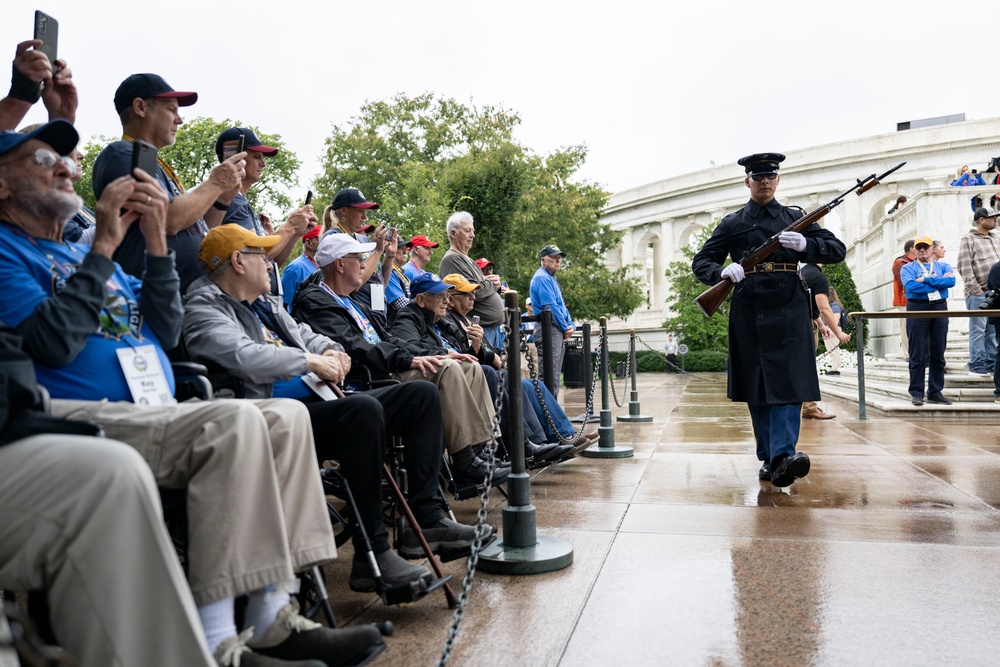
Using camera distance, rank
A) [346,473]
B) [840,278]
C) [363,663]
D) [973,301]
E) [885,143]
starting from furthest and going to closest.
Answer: [885,143], [840,278], [973,301], [346,473], [363,663]

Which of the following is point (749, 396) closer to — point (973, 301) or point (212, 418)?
point (212, 418)

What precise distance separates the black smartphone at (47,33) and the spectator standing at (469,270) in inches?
166

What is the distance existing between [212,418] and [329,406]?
3.12ft

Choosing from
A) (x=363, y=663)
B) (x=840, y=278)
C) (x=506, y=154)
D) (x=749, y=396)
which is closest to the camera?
(x=363, y=663)

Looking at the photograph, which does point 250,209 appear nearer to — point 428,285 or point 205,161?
point 428,285

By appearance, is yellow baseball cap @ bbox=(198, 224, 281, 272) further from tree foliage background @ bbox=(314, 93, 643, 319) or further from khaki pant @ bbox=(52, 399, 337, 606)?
tree foliage background @ bbox=(314, 93, 643, 319)

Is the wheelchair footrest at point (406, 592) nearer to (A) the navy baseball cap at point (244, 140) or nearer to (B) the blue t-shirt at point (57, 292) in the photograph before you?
(B) the blue t-shirt at point (57, 292)

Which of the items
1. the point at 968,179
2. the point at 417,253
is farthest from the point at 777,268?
the point at 968,179

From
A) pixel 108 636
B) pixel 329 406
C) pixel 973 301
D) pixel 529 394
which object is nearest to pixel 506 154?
pixel 973 301

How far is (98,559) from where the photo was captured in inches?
72.1

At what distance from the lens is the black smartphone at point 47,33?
367 cm

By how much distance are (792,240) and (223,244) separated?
4111mm

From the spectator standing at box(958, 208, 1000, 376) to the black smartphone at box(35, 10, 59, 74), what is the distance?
11.8 m

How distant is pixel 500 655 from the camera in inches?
111
